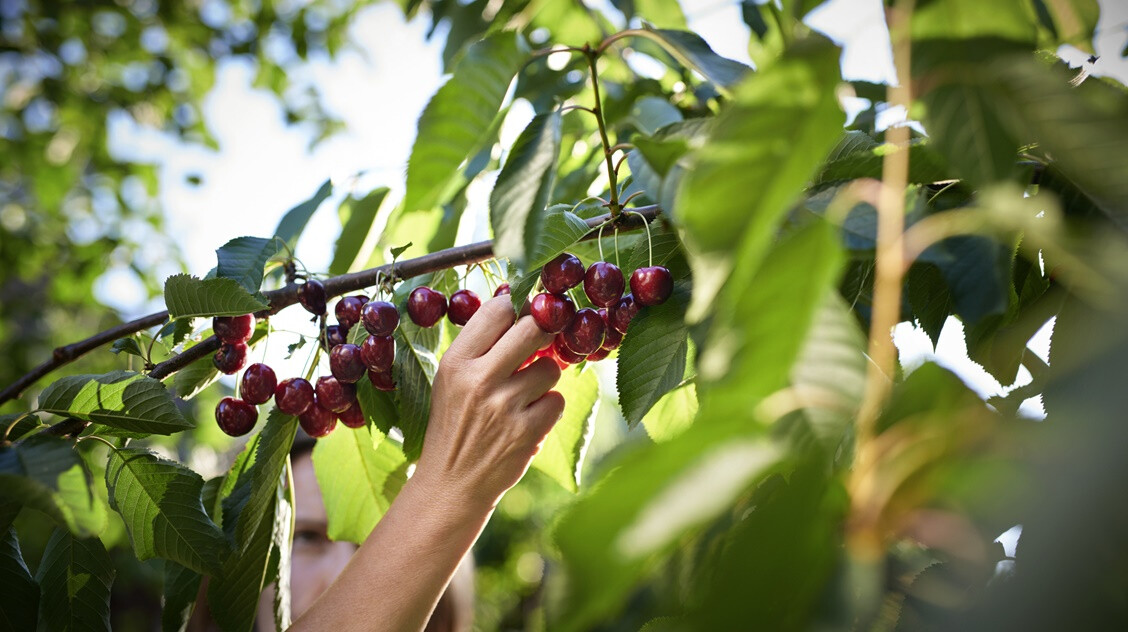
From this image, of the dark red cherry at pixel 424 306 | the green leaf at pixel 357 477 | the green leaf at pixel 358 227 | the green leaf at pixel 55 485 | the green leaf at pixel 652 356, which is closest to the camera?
the green leaf at pixel 55 485

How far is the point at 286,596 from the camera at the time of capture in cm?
106

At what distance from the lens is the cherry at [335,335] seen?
3.24 feet

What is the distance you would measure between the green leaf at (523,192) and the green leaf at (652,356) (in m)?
0.19

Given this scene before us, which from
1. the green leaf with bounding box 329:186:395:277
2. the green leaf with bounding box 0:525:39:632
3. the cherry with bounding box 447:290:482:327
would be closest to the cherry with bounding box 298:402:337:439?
the cherry with bounding box 447:290:482:327

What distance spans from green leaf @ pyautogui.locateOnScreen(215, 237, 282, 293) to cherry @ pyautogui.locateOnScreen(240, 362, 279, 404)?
18 centimetres

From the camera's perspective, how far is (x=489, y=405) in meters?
0.91

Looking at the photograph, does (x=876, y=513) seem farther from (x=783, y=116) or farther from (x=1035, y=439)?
(x=783, y=116)

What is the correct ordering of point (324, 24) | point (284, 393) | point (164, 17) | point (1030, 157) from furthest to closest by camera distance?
point (164, 17) < point (324, 24) < point (284, 393) < point (1030, 157)

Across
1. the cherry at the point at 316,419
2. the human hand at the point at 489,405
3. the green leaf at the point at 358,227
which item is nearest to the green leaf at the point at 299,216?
the green leaf at the point at 358,227

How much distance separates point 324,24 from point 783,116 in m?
4.27

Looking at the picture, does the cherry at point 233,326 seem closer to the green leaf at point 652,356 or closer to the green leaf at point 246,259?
the green leaf at point 246,259

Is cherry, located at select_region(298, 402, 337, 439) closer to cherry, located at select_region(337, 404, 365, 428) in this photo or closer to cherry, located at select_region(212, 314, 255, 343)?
cherry, located at select_region(337, 404, 365, 428)

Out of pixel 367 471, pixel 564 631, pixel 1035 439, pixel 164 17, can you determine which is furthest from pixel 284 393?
pixel 164 17

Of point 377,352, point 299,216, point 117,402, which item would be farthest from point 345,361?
point 299,216
